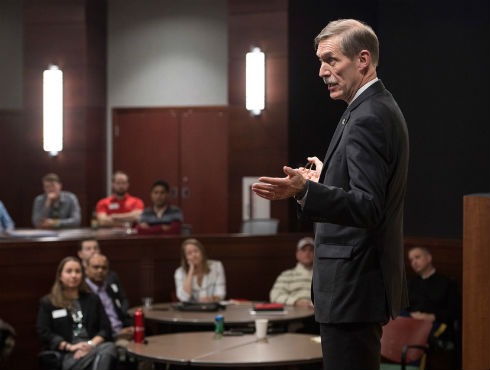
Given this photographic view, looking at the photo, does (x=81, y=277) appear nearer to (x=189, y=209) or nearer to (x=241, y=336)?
(x=241, y=336)

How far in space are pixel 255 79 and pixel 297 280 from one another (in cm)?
260

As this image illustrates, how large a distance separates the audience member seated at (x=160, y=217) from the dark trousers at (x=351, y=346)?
6064mm

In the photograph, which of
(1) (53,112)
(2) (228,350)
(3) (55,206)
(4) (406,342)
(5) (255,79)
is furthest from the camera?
(1) (53,112)

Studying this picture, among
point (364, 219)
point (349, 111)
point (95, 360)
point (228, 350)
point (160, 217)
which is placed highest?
point (349, 111)

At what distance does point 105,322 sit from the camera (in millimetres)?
6613

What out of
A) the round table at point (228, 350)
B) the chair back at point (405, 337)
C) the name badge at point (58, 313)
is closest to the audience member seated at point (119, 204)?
the name badge at point (58, 313)

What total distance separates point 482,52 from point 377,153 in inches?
238

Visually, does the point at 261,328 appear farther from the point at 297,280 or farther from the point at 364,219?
the point at 364,219

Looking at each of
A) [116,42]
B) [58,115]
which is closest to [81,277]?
[58,115]

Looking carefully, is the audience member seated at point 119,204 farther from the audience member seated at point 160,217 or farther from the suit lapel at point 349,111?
the suit lapel at point 349,111

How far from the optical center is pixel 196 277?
24.7 feet

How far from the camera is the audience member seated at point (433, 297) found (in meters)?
6.89

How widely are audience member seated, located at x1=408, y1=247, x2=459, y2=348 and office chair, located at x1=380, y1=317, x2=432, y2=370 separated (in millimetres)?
500

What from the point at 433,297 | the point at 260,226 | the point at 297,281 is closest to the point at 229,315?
the point at 297,281
